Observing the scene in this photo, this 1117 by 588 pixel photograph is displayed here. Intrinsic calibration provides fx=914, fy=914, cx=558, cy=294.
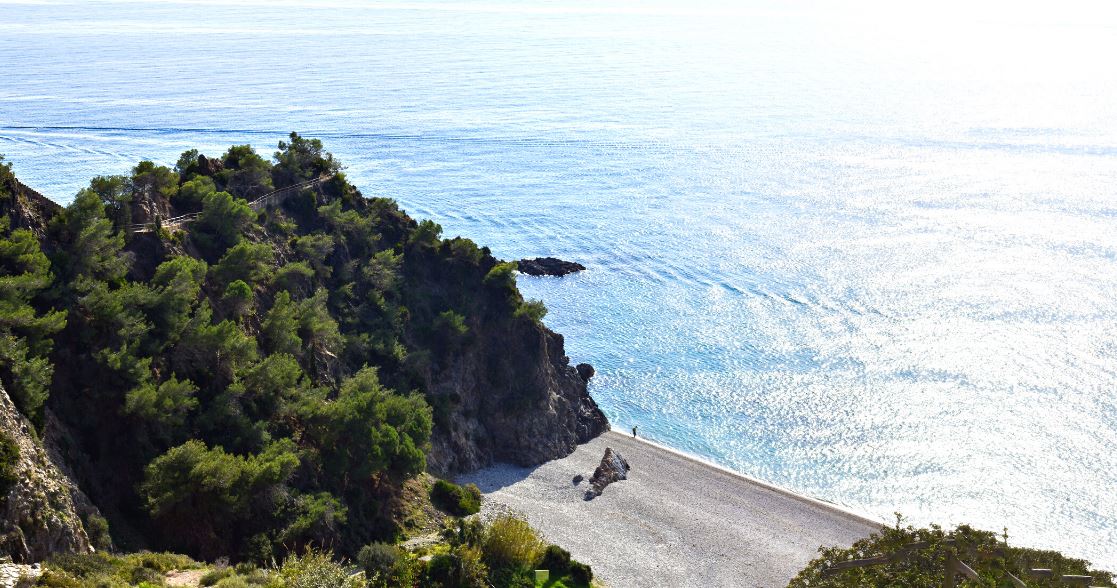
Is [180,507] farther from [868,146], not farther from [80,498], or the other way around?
[868,146]

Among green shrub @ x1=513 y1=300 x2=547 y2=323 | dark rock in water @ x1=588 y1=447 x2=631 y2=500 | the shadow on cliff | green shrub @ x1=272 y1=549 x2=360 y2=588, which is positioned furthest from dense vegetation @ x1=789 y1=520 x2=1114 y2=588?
green shrub @ x1=513 y1=300 x2=547 y2=323

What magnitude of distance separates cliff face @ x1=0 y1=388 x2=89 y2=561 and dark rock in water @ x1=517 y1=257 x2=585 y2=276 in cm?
7224

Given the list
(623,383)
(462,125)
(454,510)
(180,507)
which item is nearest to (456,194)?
(462,125)

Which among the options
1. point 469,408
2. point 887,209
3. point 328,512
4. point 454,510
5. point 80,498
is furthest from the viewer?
point 887,209

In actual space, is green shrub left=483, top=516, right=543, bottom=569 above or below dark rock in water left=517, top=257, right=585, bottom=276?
below

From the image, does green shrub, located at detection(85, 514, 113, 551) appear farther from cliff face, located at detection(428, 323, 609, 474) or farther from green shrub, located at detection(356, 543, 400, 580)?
cliff face, located at detection(428, 323, 609, 474)

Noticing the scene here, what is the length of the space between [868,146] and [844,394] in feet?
308

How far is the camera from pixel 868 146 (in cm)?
15912

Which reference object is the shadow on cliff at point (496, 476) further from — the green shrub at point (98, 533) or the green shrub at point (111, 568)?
the green shrub at point (98, 533)

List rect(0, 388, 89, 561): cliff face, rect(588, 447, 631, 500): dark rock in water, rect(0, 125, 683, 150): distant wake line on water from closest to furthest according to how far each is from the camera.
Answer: rect(0, 388, 89, 561): cliff face
rect(588, 447, 631, 500): dark rock in water
rect(0, 125, 683, 150): distant wake line on water

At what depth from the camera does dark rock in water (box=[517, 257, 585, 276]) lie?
10619 cm

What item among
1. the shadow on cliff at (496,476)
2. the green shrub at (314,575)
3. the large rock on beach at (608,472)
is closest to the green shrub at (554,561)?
the green shrub at (314,575)

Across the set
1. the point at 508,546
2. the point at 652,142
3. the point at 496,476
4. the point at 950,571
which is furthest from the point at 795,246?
the point at 950,571

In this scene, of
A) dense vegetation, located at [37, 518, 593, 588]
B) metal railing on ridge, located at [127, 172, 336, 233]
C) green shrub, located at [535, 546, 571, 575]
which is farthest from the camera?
metal railing on ridge, located at [127, 172, 336, 233]
